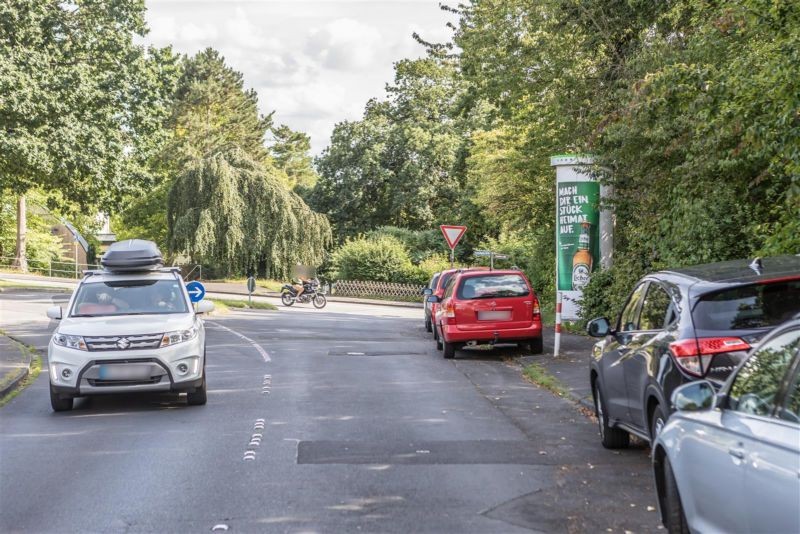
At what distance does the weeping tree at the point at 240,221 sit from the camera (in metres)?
50.4

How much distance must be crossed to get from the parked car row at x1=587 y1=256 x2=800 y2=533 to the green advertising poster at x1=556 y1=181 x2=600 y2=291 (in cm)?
1259

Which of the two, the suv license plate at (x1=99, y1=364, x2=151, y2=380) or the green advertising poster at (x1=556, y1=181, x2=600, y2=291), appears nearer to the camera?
the suv license plate at (x1=99, y1=364, x2=151, y2=380)

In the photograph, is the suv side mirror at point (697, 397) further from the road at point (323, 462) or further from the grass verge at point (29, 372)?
the grass verge at point (29, 372)

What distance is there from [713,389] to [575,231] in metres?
17.7

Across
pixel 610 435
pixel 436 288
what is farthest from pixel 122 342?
pixel 436 288

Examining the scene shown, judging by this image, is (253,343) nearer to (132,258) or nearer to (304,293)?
(132,258)

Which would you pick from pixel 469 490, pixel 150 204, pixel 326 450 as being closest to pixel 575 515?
pixel 469 490

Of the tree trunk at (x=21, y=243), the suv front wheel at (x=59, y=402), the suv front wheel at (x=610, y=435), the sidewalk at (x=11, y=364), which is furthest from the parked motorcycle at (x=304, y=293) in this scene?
the suv front wheel at (x=610, y=435)

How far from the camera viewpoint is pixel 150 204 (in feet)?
Result: 228

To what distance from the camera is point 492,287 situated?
1923 cm

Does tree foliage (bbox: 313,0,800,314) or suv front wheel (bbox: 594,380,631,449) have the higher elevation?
tree foliage (bbox: 313,0,800,314)

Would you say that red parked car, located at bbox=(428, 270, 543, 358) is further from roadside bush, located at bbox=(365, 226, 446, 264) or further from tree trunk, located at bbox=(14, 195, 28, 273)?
tree trunk, located at bbox=(14, 195, 28, 273)

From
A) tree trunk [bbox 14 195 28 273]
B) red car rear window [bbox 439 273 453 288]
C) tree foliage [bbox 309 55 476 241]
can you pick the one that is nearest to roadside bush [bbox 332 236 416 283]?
tree foliage [bbox 309 55 476 241]

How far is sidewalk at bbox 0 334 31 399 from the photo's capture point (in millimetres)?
14758
